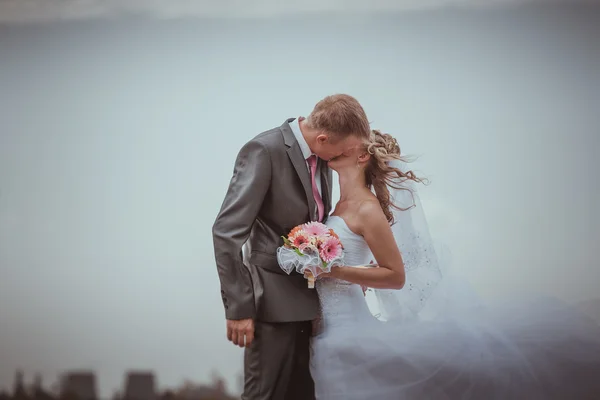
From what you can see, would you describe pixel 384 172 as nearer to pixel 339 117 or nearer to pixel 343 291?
pixel 339 117

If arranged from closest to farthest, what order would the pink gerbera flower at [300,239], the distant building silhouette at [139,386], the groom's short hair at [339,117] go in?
the pink gerbera flower at [300,239] → the groom's short hair at [339,117] → the distant building silhouette at [139,386]

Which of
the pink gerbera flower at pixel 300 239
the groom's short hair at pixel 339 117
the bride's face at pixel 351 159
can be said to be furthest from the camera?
the bride's face at pixel 351 159

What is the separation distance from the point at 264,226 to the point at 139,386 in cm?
181

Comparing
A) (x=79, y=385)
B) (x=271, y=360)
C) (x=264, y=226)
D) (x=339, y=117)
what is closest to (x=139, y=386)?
(x=79, y=385)

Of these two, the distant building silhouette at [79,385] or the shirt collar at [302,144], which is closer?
the shirt collar at [302,144]

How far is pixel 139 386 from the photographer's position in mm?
3369

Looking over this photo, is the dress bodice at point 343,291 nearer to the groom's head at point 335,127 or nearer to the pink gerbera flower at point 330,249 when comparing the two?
the pink gerbera flower at point 330,249

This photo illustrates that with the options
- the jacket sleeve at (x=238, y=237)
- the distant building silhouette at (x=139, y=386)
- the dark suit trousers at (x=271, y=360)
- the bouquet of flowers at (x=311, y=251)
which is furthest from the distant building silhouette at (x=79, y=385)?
the bouquet of flowers at (x=311, y=251)

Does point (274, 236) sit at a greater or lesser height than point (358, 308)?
greater

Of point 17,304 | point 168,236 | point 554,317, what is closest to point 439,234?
point 554,317

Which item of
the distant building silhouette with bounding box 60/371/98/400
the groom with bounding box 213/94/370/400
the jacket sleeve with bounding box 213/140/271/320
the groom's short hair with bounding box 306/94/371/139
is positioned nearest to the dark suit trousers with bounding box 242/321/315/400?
the groom with bounding box 213/94/370/400

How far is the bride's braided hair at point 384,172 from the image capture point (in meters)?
2.08

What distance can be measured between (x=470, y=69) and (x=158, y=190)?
1.92 metres

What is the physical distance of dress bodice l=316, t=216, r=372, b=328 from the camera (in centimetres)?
201
